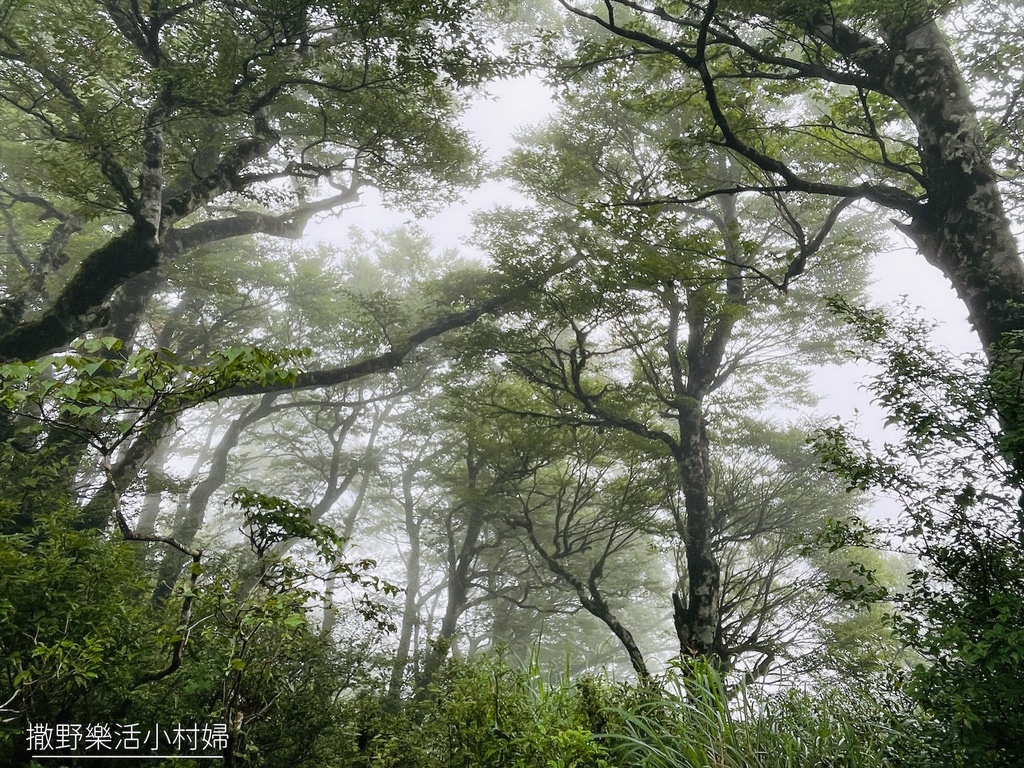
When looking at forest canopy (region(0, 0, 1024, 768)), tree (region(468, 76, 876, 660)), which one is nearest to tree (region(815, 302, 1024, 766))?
forest canopy (region(0, 0, 1024, 768))

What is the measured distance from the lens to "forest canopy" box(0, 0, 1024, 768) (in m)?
2.63

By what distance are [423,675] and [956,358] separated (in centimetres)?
882

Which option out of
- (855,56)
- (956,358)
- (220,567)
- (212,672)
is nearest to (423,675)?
(220,567)

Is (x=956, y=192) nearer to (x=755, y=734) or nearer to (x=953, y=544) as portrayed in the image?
(x=953, y=544)

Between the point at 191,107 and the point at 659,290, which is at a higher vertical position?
the point at 191,107

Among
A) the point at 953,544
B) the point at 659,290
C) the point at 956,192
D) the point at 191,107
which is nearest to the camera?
the point at 953,544

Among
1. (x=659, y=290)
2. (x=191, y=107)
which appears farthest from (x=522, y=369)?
(x=191, y=107)

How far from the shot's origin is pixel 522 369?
8.57m

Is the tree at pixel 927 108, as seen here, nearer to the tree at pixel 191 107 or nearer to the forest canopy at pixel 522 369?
the forest canopy at pixel 522 369

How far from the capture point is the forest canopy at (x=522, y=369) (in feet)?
8.64

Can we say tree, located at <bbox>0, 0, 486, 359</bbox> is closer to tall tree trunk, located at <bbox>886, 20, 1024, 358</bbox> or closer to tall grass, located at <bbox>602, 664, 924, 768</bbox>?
tall tree trunk, located at <bbox>886, 20, 1024, 358</bbox>

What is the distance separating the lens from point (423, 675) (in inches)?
360

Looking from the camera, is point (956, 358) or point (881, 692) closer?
point (956, 358)

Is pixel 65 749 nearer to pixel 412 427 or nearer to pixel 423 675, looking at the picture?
pixel 423 675
